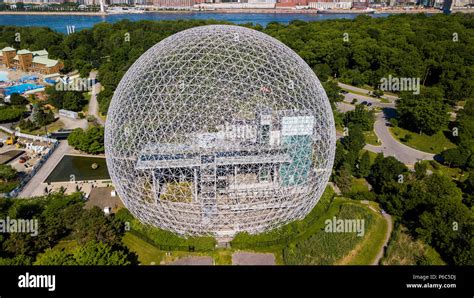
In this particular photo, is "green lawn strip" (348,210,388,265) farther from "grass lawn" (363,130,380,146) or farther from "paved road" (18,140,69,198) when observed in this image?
"paved road" (18,140,69,198)

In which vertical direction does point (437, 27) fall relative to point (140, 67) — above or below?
above

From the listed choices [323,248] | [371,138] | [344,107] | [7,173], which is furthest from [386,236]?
[7,173]

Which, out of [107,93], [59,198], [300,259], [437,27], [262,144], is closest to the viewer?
[300,259]

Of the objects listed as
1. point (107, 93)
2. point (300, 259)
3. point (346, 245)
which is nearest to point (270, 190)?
point (300, 259)

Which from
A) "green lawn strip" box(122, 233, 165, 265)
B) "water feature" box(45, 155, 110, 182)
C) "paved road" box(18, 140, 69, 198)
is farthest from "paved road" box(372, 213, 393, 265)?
"paved road" box(18, 140, 69, 198)

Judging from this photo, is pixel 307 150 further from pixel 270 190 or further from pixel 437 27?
pixel 437 27

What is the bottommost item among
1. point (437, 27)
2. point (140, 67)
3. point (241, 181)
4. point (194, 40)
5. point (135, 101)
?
point (241, 181)
